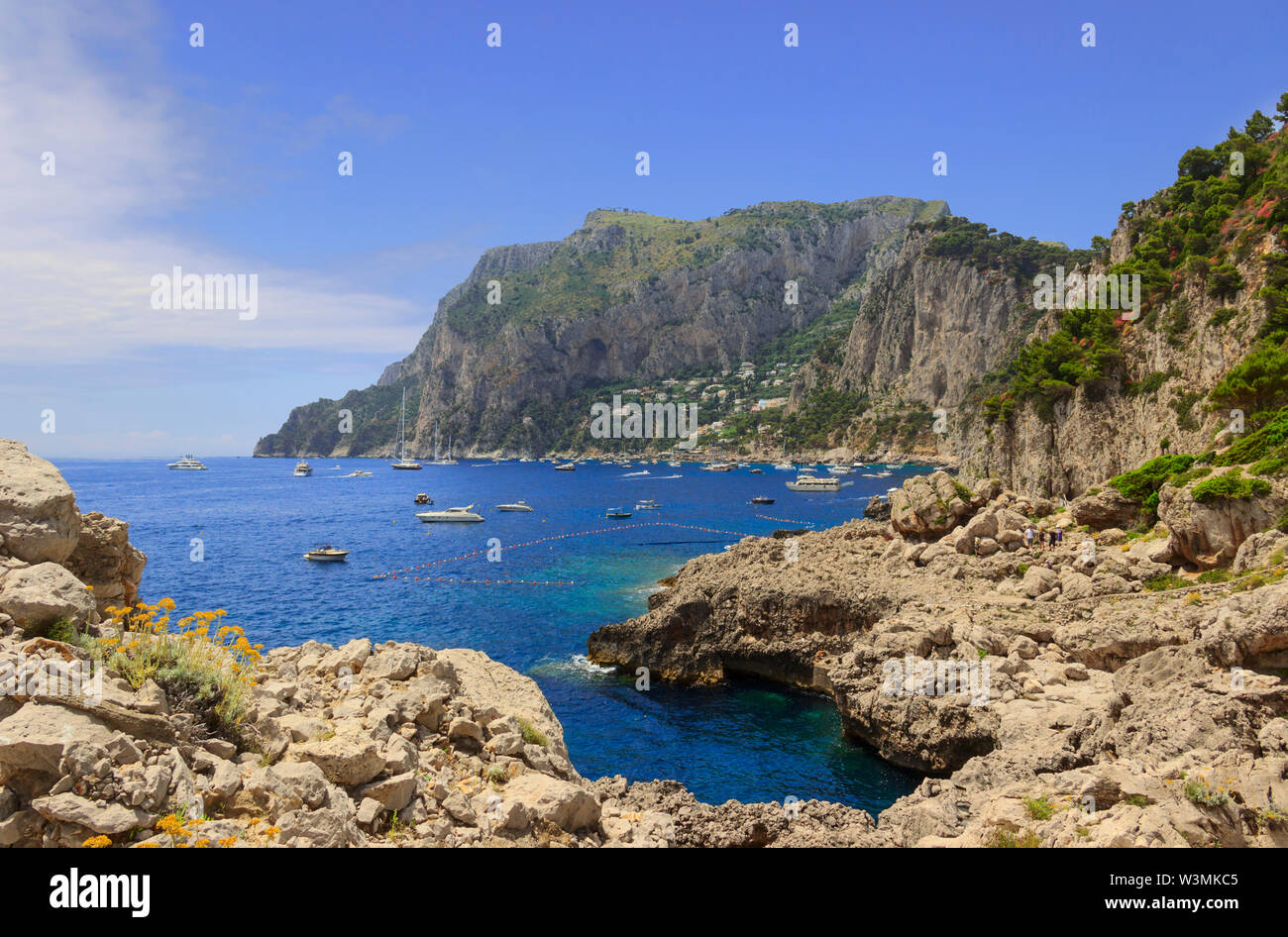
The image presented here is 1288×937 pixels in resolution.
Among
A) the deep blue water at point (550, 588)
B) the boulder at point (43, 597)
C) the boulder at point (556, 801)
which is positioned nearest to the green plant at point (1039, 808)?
the boulder at point (556, 801)

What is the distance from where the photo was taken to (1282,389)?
2598cm

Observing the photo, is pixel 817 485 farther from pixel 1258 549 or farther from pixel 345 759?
pixel 345 759

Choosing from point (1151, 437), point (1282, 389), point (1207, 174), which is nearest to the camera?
point (1282, 389)

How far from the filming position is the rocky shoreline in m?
5.79

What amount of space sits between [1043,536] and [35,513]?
33.4 metres

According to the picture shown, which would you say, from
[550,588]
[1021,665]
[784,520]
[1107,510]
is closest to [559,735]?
[1021,665]

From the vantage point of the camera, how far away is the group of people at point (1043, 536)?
1142 inches

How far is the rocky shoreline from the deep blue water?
3.87m

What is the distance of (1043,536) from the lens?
99.7 feet

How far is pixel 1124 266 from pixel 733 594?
31.3 m

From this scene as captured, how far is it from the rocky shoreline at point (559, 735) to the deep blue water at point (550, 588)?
3.87 m

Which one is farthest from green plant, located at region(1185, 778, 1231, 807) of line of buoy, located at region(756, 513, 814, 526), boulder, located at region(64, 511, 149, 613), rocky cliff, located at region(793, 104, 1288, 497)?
line of buoy, located at region(756, 513, 814, 526)
